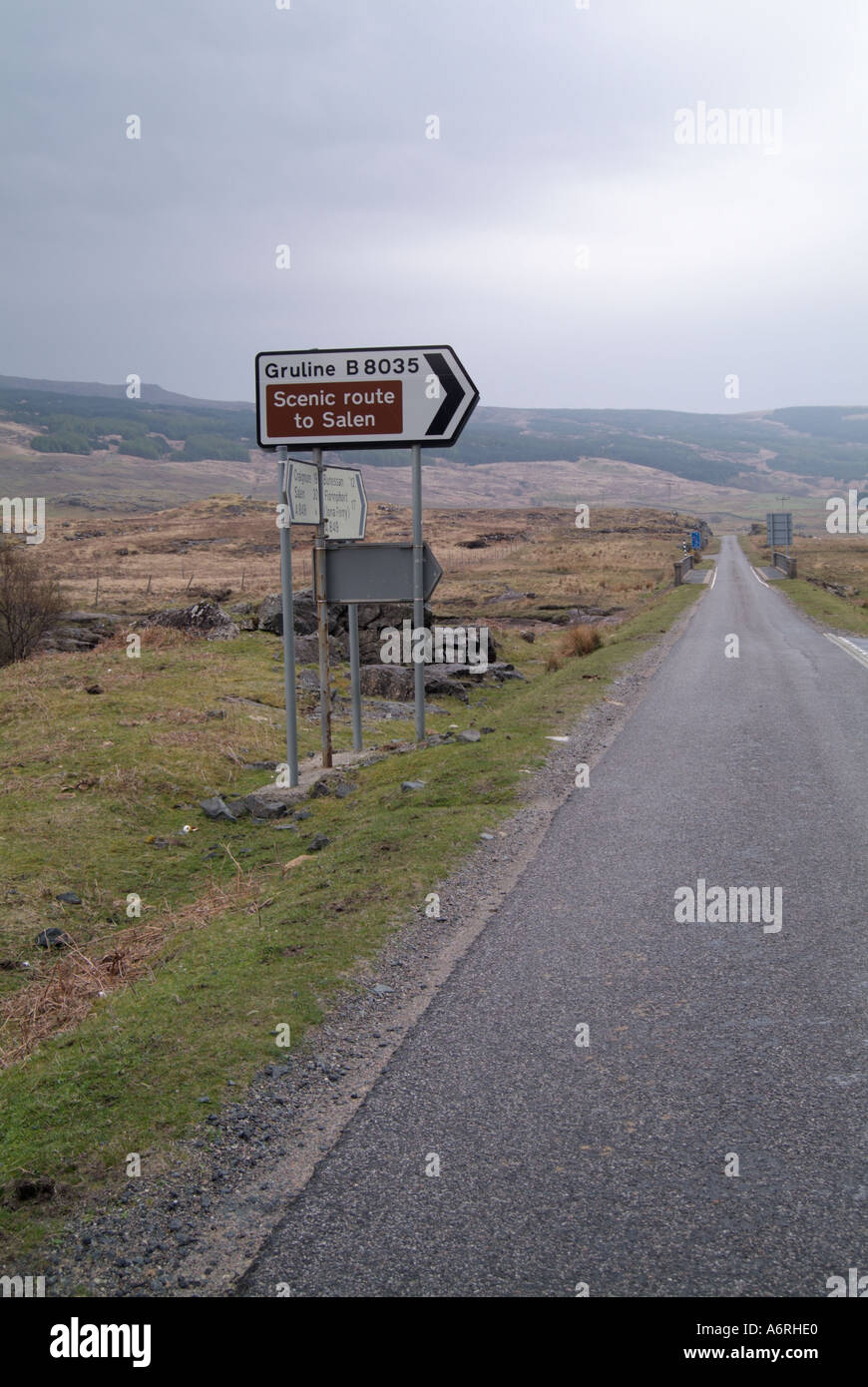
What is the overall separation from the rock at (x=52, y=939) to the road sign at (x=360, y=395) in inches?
228

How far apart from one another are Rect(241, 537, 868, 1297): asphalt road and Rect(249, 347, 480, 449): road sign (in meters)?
5.26

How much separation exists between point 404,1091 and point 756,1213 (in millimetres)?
1471

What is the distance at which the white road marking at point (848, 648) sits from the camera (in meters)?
21.5

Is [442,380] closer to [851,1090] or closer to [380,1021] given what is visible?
[380,1021]

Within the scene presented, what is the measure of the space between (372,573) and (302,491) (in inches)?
48.2

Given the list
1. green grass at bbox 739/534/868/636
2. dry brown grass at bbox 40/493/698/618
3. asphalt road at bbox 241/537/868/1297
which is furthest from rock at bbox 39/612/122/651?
green grass at bbox 739/534/868/636

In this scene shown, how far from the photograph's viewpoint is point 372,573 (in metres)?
11.7

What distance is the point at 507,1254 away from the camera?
3275 mm

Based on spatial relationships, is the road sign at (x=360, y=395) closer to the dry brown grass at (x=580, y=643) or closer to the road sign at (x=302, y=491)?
the road sign at (x=302, y=491)

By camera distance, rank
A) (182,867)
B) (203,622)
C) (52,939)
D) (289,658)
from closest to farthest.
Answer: (52,939), (182,867), (289,658), (203,622)

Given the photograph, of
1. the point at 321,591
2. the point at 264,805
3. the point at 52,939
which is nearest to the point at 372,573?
the point at 321,591

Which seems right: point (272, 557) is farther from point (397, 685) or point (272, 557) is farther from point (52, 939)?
point (52, 939)
